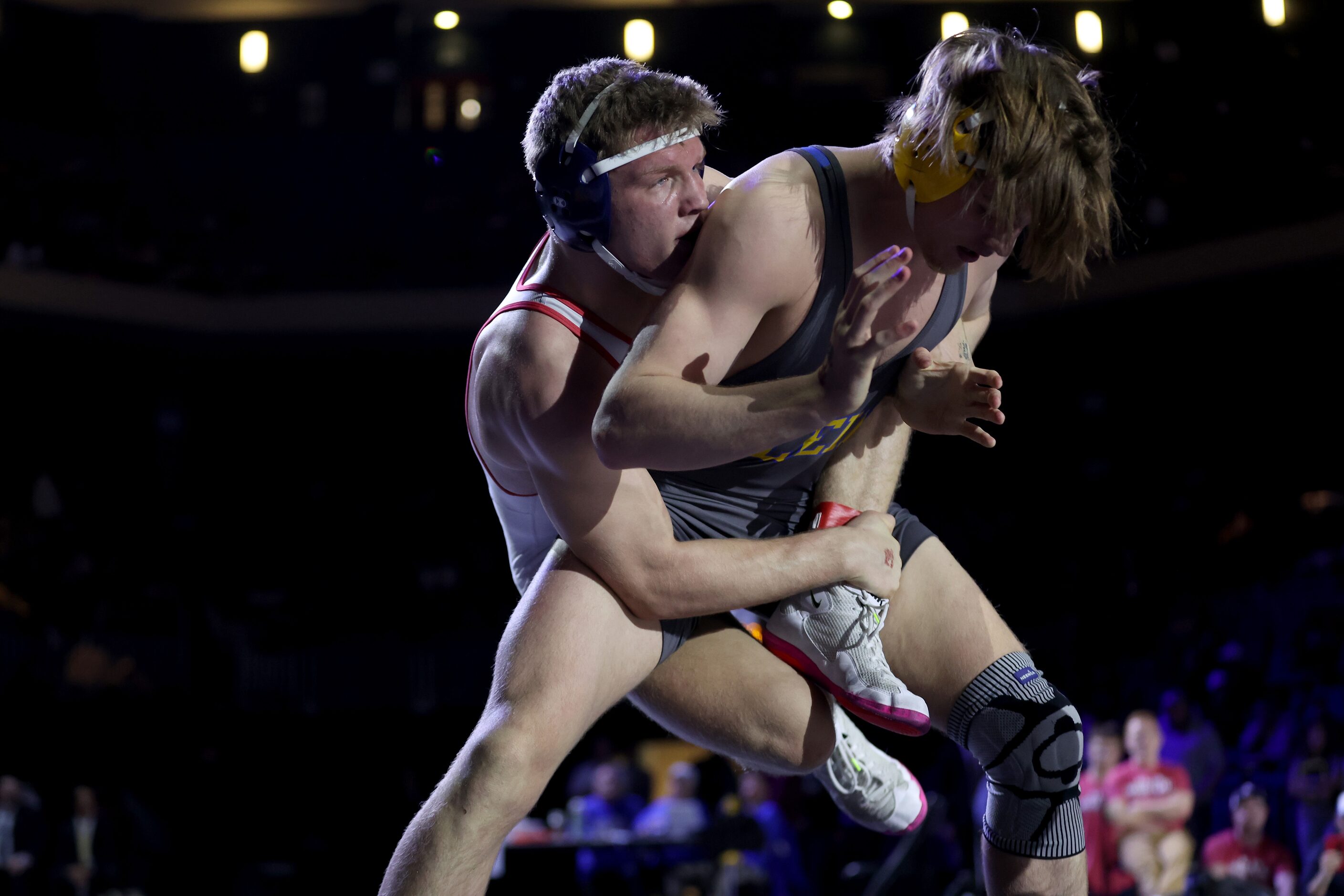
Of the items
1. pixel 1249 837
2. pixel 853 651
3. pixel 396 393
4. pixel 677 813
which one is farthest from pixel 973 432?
pixel 396 393

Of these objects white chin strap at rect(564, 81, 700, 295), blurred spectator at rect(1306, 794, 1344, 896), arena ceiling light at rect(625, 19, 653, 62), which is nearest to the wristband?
white chin strap at rect(564, 81, 700, 295)

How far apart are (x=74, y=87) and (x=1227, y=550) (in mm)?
11019

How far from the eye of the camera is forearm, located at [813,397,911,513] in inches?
102

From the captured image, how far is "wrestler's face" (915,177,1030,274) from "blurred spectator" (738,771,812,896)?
4926 millimetres

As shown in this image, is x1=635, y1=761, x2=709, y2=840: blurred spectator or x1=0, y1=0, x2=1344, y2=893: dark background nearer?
x1=635, y1=761, x2=709, y2=840: blurred spectator

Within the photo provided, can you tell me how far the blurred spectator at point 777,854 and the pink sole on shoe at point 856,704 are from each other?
4312 mm

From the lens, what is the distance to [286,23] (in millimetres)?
13156

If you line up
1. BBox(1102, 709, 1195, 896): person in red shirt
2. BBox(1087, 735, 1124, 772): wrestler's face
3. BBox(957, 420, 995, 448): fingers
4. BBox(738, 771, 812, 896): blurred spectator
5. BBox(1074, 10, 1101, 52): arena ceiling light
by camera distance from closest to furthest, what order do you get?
BBox(957, 420, 995, 448): fingers
BBox(1102, 709, 1195, 896): person in red shirt
BBox(1087, 735, 1124, 772): wrestler's face
BBox(738, 771, 812, 896): blurred spectator
BBox(1074, 10, 1101, 52): arena ceiling light

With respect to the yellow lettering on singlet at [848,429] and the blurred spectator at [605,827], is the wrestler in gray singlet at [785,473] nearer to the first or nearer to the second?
the yellow lettering on singlet at [848,429]

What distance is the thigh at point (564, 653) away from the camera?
2.22 m

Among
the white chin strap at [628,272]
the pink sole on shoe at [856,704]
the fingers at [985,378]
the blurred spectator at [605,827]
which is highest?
the white chin strap at [628,272]

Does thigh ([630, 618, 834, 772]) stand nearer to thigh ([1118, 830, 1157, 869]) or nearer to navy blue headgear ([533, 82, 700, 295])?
navy blue headgear ([533, 82, 700, 295])

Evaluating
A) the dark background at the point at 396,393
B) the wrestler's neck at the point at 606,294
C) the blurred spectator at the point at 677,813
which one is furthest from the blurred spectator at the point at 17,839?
the wrestler's neck at the point at 606,294

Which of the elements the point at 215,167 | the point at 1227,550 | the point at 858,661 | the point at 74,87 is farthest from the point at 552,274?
the point at 74,87
